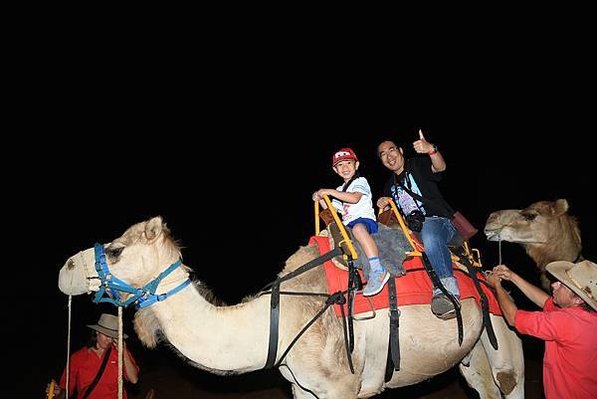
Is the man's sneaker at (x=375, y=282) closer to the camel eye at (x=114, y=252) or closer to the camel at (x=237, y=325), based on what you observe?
the camel at (x=237, y=325)

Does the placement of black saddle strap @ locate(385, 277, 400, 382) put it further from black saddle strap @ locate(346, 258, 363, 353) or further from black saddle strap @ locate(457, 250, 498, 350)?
black saddle strap @ locate(457, 250, 498, 350)

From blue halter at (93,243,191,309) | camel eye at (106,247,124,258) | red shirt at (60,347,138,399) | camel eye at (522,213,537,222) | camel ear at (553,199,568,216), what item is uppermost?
camel eye at (106,247,124,258)

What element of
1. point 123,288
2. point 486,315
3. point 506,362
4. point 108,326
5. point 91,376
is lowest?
point 506,362

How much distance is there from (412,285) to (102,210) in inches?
1606

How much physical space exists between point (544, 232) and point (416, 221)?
216 centimetres

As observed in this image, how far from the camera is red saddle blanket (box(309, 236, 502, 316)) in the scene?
12.9 feet

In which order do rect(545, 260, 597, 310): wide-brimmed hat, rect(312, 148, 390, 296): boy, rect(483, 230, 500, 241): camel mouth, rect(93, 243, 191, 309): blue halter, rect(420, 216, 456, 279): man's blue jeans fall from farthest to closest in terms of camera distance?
rect(483, 230, 500, 241): camel mouth < rect(420, 216, 456, 279): man's blue jeans < rect(312, 148, 390, 296): boy < rect(93, 243, 191, 309): blue halter < rect(545, 260, 597, 310): wide-brimmed hat

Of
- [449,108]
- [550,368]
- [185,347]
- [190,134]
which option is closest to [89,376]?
[185,347]

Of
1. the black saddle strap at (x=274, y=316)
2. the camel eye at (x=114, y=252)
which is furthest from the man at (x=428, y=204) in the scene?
the camel eye at (x=114, y=252)

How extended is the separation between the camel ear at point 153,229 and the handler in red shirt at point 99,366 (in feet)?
7.80

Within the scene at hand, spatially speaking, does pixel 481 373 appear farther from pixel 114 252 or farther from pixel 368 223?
pixel 114 252

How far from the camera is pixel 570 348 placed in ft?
11.5

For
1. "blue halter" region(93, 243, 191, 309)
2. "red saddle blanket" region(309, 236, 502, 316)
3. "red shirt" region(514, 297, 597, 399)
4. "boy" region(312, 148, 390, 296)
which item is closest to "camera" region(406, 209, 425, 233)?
"red saddle blanket" region(309, 236, 502, 316)

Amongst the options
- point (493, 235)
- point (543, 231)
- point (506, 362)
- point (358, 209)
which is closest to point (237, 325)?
point (358, 209)
